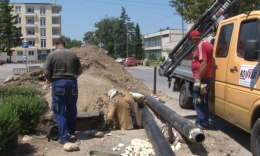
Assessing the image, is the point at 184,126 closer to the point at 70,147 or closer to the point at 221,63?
the point at 221,63

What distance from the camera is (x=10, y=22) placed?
79.7 metres

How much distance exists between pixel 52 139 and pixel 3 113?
1.61 m

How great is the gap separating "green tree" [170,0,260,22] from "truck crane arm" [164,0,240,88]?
31.2ft

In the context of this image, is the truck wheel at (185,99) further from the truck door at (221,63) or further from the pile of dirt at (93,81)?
the truck door at (221,63)

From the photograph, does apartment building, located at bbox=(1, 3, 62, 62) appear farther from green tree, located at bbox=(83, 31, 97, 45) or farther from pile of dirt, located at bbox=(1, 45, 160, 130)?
pile of dirt, located at bbox=(1, 45, 160, 130)

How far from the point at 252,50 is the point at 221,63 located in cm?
156

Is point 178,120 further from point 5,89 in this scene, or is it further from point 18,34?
point 18,34

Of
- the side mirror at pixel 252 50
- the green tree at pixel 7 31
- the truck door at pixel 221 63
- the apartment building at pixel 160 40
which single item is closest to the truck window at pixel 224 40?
the truck door at pixel 221 63

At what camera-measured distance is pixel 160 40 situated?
96.9m

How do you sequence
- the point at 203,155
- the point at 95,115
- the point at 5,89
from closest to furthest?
the point at 203,155 → the point at 95,115 → the point at 5,89

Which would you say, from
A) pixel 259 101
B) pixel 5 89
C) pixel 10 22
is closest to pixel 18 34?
pixel 10 22

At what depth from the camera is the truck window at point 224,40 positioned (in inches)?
260

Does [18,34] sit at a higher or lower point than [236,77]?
higher

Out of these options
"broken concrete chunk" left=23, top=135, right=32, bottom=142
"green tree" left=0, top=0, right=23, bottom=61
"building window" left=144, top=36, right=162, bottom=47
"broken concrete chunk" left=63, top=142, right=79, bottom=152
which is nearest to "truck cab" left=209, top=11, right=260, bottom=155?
"broken concrete chunk" left=63, top=142, right=79, bottom=152
